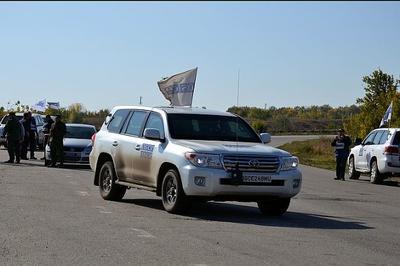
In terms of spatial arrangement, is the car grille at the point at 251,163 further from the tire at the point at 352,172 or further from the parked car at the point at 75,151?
the tire at the point at 352,172

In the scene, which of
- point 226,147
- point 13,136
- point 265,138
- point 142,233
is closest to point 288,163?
point 226,147

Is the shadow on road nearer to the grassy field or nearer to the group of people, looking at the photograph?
the group of people

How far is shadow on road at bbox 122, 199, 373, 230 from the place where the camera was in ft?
41.3

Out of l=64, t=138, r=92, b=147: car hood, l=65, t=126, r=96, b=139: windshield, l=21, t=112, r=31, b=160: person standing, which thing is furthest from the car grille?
l=21, t=112, r=31, b=160: person standing

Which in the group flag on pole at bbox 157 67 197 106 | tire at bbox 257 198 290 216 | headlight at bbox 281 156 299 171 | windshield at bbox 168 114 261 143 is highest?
flag on pole at bbox 157 67 197 106

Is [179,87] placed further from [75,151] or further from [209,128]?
[209,128]

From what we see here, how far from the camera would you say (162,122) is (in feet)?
46.4

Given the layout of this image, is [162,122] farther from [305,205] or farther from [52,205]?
[305,205]

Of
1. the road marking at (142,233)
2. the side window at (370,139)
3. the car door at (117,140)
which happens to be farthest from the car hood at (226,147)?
the side window at (370,139)

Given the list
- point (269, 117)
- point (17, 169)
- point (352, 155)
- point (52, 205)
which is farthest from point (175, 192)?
point (269, 117)

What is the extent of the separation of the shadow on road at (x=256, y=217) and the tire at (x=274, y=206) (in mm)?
124

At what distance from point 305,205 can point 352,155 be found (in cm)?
1174

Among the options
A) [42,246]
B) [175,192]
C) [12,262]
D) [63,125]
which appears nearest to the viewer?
[12,262]

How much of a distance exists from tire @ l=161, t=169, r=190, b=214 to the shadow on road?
0.59 feet
